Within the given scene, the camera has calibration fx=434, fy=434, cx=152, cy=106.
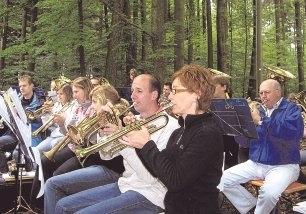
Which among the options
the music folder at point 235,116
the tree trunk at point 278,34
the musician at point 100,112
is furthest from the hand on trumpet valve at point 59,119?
the tree trunk at point 278,34

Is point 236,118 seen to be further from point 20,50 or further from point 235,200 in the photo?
point 20,50

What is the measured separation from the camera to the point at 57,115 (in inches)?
230

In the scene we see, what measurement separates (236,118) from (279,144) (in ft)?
2.49

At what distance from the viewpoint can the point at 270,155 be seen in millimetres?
4898

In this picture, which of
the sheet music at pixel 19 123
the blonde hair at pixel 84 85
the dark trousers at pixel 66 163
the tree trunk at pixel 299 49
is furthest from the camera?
the tree trunk at pixel 299 49

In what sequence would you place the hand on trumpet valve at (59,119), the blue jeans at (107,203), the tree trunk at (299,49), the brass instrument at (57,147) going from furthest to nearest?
the tree trunk at (299,49)
the hand on trumpet valve at (59,119)
the brass instrument at (57,147)
the blue jeans at (107,203)

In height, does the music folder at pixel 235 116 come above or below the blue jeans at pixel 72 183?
above

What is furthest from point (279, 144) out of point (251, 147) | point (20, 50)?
point (20, 50)

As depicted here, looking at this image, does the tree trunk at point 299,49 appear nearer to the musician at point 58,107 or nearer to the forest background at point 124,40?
the forest background at point 124,40

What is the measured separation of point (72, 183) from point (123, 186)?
2.38ft

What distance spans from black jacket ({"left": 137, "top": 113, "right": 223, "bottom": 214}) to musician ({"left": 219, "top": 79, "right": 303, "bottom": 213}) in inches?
77.0

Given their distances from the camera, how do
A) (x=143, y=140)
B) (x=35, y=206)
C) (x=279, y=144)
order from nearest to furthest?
(x=143, y=140), (x=279, y=144), (x=35, y=206)

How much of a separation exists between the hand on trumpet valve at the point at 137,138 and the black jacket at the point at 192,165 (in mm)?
42

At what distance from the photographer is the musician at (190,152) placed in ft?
8.89
